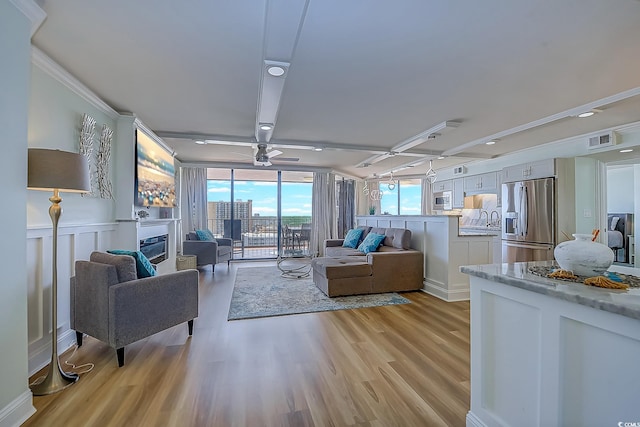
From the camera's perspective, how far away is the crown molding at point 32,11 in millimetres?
1601

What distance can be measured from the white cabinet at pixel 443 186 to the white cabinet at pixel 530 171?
177 centimetres

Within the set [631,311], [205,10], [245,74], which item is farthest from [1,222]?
[631,311]

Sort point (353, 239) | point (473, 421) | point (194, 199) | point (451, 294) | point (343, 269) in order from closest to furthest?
point (473, 421) < point (451, 294) < point (343, 269) < point (353, 239) < point (194, 199)

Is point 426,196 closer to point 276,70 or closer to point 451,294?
point 451,294

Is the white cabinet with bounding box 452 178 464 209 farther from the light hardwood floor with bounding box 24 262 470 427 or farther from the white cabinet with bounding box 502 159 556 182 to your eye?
the light hardwood floor with bounding box 24 262 470 427

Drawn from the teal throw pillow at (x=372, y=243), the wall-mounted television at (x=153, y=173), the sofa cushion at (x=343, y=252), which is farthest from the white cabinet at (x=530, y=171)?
the wall-mounted television at (x=153, y=173)

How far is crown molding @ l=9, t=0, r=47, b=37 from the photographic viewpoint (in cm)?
160

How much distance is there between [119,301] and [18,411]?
0.75m

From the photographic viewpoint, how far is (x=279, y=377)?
2090 millimetres

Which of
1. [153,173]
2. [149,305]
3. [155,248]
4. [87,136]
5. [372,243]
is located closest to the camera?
[149,305]

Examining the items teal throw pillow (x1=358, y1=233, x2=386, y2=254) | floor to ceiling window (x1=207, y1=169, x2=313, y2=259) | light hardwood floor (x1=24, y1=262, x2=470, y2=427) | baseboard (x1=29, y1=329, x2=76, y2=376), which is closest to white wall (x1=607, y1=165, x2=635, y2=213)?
teal throw pillow (x1=358, y1=233, x2=386, y2=254)

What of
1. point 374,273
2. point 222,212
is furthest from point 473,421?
point 222,212

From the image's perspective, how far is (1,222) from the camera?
4.98ft

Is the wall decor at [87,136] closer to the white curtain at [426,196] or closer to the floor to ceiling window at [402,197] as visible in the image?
the floor to ceiling window at [402,197]
